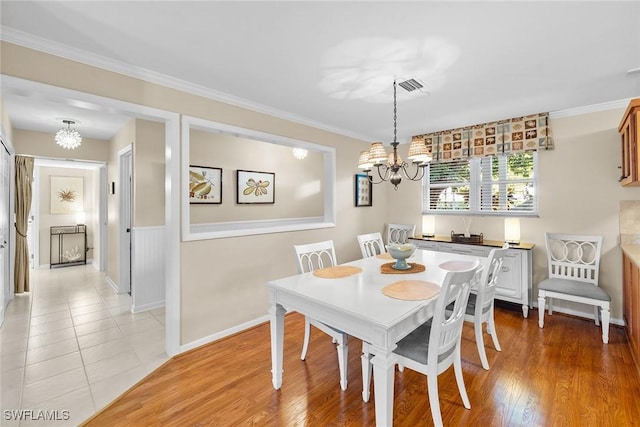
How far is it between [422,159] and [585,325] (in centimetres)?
276

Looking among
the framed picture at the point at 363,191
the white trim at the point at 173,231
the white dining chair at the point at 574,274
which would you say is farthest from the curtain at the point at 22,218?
the white dining chair at the point at 574,274

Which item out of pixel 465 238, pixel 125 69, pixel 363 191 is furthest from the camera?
pixel 363 191

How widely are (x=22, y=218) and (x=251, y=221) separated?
3402 mm

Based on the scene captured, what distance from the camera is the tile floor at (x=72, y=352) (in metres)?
1.94

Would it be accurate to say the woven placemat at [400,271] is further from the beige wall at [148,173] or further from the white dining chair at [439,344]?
the beige wall at [148,173]

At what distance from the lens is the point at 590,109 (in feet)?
10.5

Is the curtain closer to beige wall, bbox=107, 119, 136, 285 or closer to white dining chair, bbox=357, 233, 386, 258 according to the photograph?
beige wall, bbox=107, 119, 136, 285

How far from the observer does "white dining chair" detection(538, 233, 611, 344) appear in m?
2.78

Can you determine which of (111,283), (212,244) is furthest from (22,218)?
(212,244)

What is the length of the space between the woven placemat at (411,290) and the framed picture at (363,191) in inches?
102

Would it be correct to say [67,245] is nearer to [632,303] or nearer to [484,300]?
[484,300]

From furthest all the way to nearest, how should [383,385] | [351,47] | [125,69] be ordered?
[125,69] < [351,47] < [383,385]

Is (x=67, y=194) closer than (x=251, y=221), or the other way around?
(x=251, y=221)

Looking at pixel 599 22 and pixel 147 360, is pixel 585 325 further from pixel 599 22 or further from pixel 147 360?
pixel 147 360
